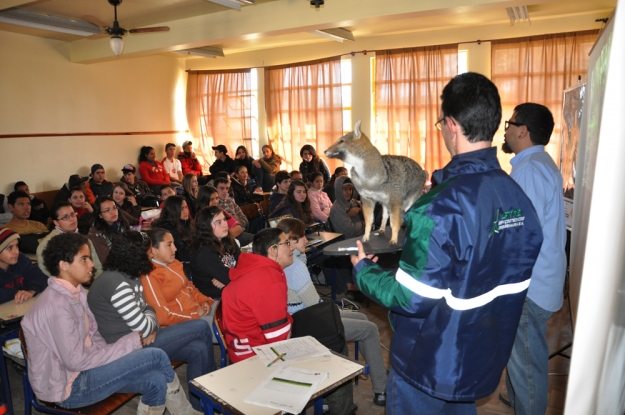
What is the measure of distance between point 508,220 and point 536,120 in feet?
4.01

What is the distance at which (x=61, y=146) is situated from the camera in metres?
9.34

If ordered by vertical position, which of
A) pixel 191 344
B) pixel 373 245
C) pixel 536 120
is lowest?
pixel 191 344

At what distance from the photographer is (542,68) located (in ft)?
28.1

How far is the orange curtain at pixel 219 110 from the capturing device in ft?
38.0

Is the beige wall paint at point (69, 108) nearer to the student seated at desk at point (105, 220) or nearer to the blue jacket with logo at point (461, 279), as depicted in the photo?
the student seated at desk at point (105, 220)

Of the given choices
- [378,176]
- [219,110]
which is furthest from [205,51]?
[378,176]

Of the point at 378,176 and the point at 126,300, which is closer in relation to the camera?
the point at 378,176

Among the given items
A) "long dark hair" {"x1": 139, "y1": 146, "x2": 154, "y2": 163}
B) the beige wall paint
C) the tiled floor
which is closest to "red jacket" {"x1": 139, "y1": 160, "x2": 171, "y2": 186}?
"long dark hair" {"x1": 139, "y1": 146, "x2": 154, "y2": 163}

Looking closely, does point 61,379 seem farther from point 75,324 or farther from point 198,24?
point 198,24

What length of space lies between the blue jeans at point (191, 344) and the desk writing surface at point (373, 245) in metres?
1.26

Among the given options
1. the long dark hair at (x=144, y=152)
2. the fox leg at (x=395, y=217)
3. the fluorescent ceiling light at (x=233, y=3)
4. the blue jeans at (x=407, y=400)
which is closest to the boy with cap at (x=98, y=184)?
the long dark hair at (x=144, y=152)

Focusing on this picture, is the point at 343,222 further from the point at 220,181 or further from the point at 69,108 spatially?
the point at 69,108

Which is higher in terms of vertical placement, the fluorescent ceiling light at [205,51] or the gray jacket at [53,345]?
the fluorescent ceiling light at [205,51]

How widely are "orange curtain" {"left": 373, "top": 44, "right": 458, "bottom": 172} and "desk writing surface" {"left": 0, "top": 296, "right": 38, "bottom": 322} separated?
747cm
